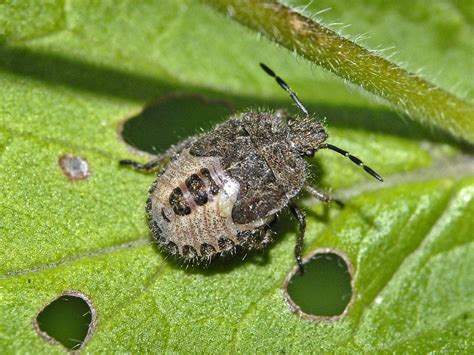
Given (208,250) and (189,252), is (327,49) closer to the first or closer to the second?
(208,250)

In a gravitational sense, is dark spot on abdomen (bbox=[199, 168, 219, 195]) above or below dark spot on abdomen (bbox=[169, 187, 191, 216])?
above

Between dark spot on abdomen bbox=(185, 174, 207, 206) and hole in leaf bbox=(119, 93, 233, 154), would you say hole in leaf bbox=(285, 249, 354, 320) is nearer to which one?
dark spot on abdomen bbox=(185, 174, 207, 206)

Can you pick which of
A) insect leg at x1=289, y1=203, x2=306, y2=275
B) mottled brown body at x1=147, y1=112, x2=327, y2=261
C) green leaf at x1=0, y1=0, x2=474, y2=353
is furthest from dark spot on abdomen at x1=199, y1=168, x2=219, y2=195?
insect leg at x1=289, y1=203, x2=306, y2=275

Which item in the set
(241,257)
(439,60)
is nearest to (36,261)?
(241,257)

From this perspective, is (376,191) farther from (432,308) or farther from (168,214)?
(168,214)

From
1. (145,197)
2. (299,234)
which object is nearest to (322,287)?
(299,234)

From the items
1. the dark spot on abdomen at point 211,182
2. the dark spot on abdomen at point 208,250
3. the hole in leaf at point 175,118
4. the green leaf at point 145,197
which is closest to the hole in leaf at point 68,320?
the green leaf at point 145,197
